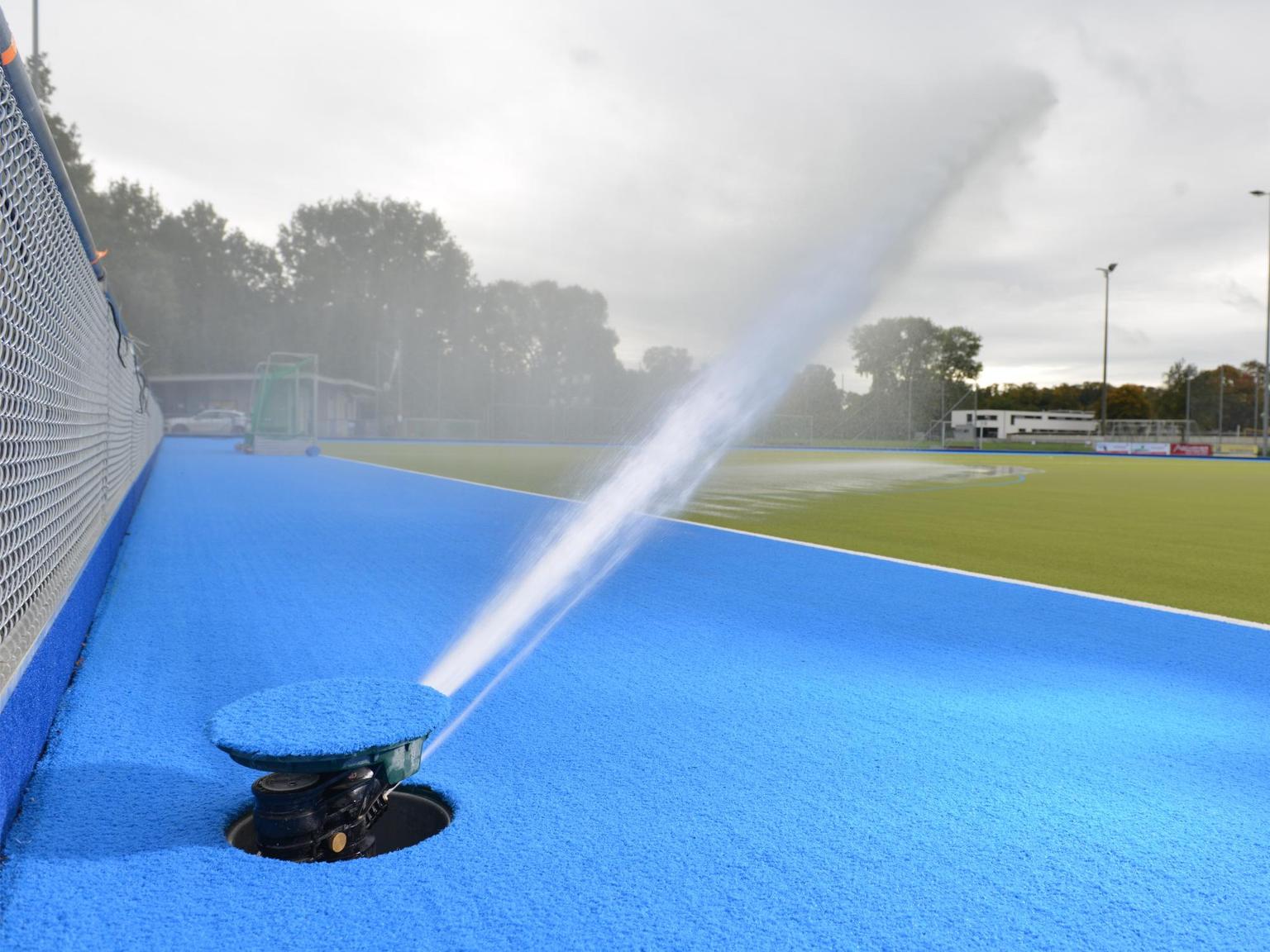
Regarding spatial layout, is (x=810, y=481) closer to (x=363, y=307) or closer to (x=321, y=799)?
(x=321, y=799)

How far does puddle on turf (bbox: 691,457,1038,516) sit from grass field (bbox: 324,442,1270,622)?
0.22 ft

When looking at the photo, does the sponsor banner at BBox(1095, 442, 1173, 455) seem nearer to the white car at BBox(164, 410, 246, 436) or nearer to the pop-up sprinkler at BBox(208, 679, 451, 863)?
the white car at BBox(164, 410, 246, 436)

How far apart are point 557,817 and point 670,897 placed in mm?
587

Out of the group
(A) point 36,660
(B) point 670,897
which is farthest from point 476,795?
(A) point 36,660

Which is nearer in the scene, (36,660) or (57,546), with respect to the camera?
(36,660)

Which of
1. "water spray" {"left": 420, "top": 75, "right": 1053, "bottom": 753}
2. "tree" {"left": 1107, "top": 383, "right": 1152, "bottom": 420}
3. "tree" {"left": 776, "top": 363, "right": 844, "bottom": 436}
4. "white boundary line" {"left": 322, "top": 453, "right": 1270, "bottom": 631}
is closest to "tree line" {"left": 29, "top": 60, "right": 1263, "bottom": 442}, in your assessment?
"tree" {"left": 776, "top": 363, "right": 844, "bottom": 436}

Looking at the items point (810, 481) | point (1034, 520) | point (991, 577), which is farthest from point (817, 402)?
point (991, 577)

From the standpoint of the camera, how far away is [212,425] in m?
50.1

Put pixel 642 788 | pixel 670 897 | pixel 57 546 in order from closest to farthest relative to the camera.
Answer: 1. pixel 670 897
2. pixel 642 788
3. pixel 57 546

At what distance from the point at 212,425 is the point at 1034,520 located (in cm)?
4811

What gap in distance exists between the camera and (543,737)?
11.4 feet

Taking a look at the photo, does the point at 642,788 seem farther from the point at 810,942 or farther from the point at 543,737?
the point at 810,942

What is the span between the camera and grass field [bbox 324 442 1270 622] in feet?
25.1

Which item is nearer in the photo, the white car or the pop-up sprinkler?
the pop-up sprinkler
